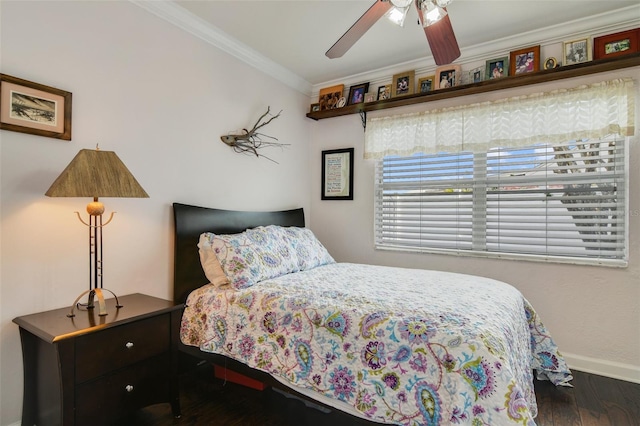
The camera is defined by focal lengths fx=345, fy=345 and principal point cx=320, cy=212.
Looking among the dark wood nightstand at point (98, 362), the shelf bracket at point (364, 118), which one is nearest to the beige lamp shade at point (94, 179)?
the dark wood nightstand at point (98, 362)

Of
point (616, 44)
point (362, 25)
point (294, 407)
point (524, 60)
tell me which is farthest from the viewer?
point (524, 60)

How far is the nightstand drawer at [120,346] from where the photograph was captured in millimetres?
1507

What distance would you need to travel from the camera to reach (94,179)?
1.63m

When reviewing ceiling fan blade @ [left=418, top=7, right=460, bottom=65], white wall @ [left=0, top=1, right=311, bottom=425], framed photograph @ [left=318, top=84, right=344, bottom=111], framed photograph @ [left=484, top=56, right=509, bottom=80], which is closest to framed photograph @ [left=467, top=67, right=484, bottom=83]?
framed photograph @ [left=484, top=56, right=509, bottom=80]

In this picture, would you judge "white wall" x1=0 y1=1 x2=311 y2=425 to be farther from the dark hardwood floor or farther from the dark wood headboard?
the dark hardwood floor

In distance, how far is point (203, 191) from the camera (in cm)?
264

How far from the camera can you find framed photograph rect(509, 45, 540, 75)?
2654 millimetres

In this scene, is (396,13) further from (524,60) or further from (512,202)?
(512,202)

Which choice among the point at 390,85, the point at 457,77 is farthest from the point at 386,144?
the point at 457,77

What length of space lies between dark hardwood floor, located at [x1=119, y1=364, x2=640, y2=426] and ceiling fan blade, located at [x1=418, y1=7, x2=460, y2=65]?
6.90ft

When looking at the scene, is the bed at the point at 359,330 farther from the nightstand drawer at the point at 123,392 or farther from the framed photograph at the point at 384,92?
the framed photograph at the point at 384,92

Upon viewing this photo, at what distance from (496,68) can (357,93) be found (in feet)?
4.15

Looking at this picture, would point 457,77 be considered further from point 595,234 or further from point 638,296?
point 638,296

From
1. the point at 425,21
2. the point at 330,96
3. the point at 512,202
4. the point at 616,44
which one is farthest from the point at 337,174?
the point at 616,44
